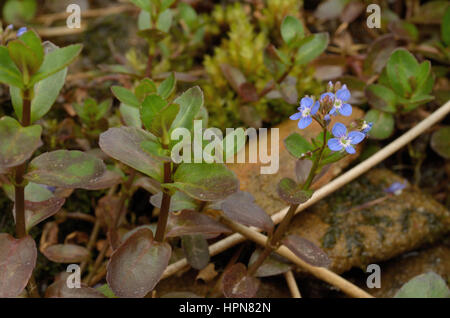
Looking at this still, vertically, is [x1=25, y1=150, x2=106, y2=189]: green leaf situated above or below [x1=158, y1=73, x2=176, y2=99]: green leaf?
below

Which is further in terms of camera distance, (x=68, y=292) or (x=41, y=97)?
(x=68, y=292)

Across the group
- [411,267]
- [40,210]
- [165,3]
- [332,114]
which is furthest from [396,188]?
[40,210]

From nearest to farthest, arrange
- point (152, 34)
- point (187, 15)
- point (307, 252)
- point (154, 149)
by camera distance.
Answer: point (154, 149) < point (307, 252) < point (152, 34) < point (187, 15)

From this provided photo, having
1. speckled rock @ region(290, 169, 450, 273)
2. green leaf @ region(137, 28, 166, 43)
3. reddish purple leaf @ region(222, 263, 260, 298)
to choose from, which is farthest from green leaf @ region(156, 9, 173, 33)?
reddish purple leaf @ region(222, 263, 260, 298)

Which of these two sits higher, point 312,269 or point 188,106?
point 188,106

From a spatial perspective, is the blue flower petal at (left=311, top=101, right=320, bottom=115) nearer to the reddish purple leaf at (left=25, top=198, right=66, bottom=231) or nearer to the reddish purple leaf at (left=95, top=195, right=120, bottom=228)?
the reddish purple leaf at (left=25, top=198, right=66, bottom=231)

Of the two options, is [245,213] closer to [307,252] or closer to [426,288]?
[307,252]

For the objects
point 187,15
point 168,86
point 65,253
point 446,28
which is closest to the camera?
point 168,86
